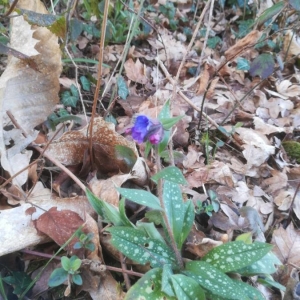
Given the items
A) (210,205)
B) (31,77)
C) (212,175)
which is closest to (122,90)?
(31,77)

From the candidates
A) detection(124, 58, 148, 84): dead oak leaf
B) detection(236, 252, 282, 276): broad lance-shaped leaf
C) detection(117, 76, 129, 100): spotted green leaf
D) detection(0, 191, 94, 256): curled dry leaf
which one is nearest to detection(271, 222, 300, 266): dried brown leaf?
detection(236, 252, 282, 276): broad lance-shaped leaf

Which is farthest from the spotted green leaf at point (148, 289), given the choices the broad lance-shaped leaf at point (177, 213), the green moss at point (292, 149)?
the green moss at point (292, 149)

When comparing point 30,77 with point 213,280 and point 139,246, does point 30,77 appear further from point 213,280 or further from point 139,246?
point 213,280

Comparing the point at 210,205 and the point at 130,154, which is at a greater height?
the point at 130,154

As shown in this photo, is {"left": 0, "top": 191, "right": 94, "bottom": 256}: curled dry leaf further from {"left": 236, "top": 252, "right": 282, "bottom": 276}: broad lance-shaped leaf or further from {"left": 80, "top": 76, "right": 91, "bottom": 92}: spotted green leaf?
{"left": 80, "top": 76, "right": 91, "bottom": 92}: spotted green leaf

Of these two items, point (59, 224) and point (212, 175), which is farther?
point (212, 175)

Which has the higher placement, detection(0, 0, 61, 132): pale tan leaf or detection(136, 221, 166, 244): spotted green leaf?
detection(0, 0, 61, 132): pale tan leaf

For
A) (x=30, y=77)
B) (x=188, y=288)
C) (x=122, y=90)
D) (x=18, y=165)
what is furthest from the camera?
(x=122, y=90)

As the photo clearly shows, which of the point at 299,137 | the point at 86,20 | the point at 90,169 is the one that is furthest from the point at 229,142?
the point at 86,20
